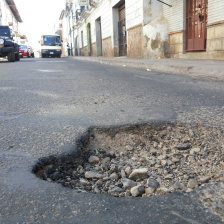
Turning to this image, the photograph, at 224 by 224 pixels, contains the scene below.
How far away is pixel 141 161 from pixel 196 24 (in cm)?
852

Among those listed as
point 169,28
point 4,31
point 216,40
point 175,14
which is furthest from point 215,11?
point 4,31

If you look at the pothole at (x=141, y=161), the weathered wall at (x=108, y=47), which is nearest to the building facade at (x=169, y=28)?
the weathered wall at (x=108, y=47)

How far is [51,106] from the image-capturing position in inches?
102

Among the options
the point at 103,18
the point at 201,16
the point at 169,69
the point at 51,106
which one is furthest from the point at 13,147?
the point at 103,18

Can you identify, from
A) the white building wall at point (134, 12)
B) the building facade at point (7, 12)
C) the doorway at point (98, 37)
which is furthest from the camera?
the building facade at point (7, 12)

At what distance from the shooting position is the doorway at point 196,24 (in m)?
8.38

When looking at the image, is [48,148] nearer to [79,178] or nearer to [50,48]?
[79,178]

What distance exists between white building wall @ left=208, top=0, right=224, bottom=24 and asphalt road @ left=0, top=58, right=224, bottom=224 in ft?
16.4

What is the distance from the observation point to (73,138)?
1.60 m

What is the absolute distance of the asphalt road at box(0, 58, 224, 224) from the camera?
32.9 inches

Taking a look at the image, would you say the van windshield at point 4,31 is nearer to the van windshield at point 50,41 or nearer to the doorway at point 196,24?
the doorway at point 196,24

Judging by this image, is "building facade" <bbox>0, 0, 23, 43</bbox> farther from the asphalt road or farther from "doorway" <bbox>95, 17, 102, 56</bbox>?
the asphalt road

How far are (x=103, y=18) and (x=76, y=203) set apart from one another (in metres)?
19.8

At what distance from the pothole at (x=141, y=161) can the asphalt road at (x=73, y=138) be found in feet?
0.32
